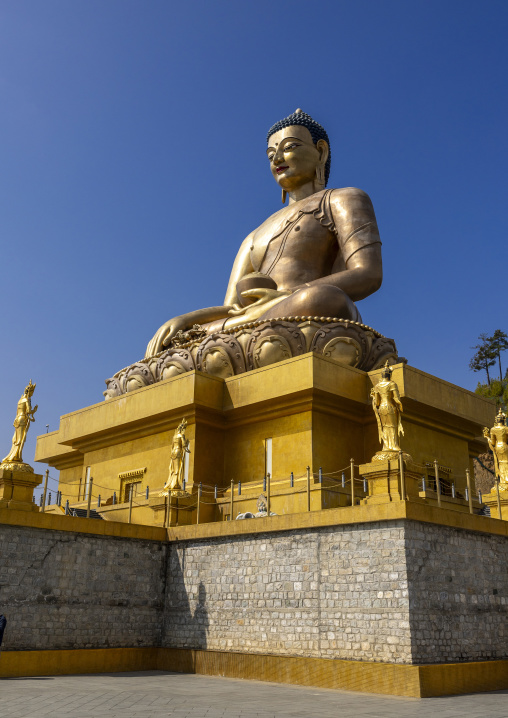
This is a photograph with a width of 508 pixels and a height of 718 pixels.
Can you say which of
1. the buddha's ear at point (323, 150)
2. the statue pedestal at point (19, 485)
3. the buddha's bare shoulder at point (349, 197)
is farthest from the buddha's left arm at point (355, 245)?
the statue pedestal at point (19, 485)

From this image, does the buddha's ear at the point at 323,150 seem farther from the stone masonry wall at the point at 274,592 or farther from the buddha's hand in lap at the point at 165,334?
the stone masonry wall at the point at 274,592

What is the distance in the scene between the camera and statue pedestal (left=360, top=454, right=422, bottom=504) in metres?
8.91

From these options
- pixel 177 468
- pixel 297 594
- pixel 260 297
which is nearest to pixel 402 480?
pixel 297 594

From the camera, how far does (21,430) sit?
35.3ft

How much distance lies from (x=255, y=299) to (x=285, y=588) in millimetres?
8296

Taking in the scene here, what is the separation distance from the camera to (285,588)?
9.02 metres

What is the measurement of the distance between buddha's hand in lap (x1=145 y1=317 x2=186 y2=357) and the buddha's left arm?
3.37m

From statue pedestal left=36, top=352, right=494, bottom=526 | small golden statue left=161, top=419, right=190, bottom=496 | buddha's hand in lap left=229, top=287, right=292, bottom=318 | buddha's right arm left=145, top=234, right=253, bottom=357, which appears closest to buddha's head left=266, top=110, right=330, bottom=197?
buddha's right arm left=145, top=234, right=253, bottom=357

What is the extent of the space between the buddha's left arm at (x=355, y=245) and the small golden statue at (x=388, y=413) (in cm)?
620

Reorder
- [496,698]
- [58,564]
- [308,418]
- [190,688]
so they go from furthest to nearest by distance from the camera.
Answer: [308,418] → [58,564] → [190,688] → [496,698]

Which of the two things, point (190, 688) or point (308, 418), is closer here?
point (190, 688)

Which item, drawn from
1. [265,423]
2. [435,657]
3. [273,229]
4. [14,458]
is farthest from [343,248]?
[435,657]

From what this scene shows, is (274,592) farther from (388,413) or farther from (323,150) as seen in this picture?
(323,150)

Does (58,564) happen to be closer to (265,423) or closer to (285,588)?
(285,588)
